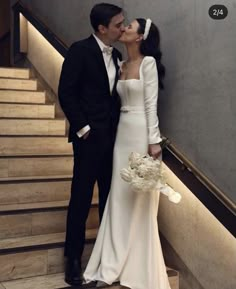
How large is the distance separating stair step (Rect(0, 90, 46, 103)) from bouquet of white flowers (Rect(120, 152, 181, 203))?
240 cm

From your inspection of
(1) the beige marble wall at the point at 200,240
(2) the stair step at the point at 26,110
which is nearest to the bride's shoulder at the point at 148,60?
(1) the beige marble wall at the point at 200,240

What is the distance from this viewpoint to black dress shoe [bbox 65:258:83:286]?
2449 mm

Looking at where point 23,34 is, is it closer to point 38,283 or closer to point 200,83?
point 200,83

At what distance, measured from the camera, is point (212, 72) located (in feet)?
8.09

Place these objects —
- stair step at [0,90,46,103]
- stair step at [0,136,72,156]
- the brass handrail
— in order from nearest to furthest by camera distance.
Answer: the brass handrail → stair step at [0,136,72,156] → stair step at [0,90,46,103]

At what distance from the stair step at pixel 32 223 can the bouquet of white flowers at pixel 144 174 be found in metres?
0.76

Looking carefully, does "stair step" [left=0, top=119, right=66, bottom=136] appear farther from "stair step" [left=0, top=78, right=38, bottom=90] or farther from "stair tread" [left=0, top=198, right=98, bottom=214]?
"stair tread" [left=0, top=198, right=98, bottom=214]

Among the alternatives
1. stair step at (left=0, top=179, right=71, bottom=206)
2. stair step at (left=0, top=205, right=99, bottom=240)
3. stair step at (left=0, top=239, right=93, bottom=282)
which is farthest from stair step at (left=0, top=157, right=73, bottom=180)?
stair step at (left=0, top=239, right=93, bottom=282)

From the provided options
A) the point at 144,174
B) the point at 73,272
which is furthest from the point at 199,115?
the point at 73,272

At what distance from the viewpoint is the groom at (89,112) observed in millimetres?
2492

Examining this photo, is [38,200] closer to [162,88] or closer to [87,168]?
[87,168]

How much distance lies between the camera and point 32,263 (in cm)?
259

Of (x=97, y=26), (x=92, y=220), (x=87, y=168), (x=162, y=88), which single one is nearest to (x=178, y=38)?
(x=162, y=88)

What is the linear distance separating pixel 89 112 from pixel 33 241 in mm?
916
